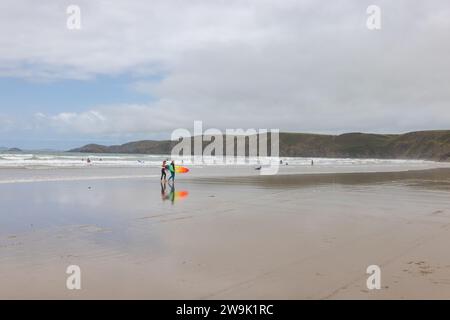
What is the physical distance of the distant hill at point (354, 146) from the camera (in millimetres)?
136250

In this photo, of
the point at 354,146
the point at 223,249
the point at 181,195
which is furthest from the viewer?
the point at 354,146

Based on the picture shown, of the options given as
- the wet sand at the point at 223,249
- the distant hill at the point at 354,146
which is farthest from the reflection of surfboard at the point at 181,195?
the distant hill at the point at 354,146

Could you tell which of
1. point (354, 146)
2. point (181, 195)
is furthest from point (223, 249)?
point (354, 146)

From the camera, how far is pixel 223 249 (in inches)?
323

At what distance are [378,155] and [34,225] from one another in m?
148

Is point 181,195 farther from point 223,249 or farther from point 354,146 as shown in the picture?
point 354,146

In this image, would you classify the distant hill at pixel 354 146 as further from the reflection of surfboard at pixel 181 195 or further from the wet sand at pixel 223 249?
the wet sand at pixel 223 249

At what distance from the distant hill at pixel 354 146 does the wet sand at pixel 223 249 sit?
118 metres

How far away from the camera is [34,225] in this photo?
35.1ft

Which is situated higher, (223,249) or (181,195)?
(181,195)

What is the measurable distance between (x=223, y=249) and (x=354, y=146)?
528 feet

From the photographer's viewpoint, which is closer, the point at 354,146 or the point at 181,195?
the point at 181,195

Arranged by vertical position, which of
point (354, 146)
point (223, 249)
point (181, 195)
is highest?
point (354, 146)
